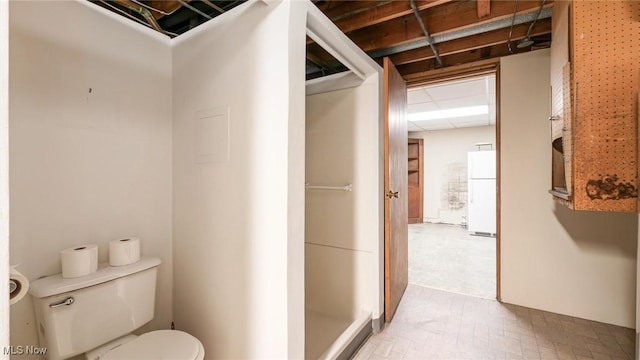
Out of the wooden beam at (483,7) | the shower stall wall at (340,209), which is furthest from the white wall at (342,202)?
the wooden beam at (483,7)

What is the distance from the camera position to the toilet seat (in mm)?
1279

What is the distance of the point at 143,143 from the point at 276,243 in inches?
44.1

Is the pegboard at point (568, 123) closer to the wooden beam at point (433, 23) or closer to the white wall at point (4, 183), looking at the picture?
the wooden beam at point (433, 23)

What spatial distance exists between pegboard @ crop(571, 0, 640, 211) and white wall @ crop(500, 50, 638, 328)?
118 cm

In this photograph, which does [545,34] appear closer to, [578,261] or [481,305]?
[578,261]

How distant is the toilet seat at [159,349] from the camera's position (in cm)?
128

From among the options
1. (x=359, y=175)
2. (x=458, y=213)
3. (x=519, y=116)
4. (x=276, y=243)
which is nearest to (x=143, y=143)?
(x=276, y=243)

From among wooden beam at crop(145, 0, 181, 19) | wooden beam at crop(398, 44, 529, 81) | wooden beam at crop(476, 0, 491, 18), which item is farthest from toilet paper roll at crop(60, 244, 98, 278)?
wooden beam at crop(398, 44, 529, 81)

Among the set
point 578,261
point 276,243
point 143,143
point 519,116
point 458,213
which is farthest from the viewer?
point 458,213

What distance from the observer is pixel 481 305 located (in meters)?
2.53

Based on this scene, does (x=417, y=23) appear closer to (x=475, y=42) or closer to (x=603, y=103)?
(x=475, y=42)

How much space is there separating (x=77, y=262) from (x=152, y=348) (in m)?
0.55

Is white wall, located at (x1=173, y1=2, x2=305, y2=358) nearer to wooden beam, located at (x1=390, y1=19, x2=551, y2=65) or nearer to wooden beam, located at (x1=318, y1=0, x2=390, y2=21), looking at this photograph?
wooden beam, located at (x1=318, y1=0, x2=390, y2=21)

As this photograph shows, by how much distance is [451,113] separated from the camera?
5.02 m
